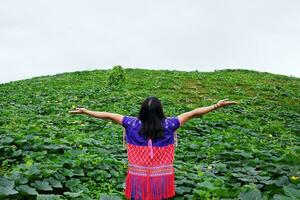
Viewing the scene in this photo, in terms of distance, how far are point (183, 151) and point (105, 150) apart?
171cm

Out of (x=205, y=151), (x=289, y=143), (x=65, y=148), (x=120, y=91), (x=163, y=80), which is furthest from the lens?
(x=163, y=80)

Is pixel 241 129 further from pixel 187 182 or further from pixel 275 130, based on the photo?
pixel 187 182

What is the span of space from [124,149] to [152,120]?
14.7 feet

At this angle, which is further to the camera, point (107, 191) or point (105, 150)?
point (105, 150)

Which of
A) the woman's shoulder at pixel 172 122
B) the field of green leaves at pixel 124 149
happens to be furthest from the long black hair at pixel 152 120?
the field of green leaves at pixel 124 149

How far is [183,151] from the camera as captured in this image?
30.8ft

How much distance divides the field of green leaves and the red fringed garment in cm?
39

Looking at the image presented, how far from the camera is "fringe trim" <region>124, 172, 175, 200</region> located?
5.20 meters

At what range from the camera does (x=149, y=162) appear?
16.9 feet

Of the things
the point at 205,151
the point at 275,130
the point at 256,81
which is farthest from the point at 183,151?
the point at 256,81

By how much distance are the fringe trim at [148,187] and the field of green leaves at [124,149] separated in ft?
1.06

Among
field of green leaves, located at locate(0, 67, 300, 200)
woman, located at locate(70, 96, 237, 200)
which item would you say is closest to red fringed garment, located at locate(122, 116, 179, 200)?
woman, located at locate(70, 96, 237, 200)

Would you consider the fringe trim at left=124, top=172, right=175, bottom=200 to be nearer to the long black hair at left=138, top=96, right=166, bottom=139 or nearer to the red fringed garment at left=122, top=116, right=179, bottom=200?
the red fringed garment at left=122, top=116, right=179, bottom=200

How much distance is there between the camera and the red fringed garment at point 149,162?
5156mm
